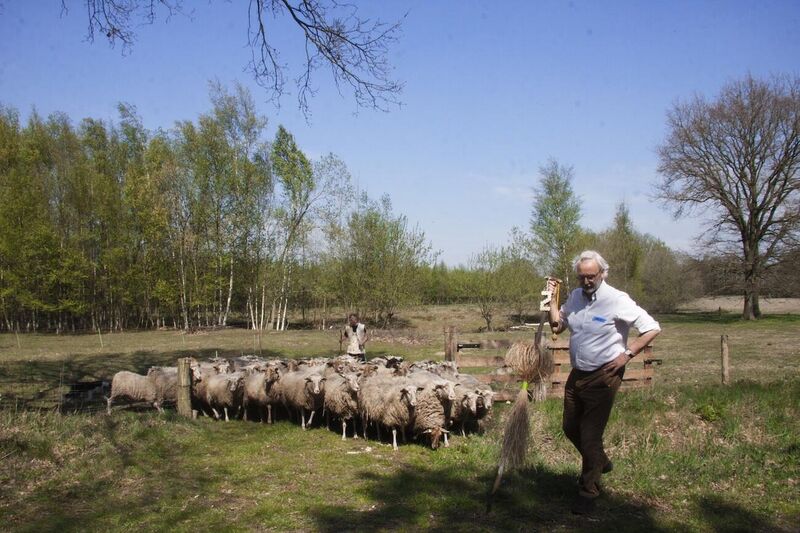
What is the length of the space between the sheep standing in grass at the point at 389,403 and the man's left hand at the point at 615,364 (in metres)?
3.81

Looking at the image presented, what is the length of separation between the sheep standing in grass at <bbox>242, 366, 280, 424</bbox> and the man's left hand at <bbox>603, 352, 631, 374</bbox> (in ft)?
22.9

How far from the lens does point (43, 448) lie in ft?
23.3

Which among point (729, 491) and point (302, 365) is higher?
point (302, 365)

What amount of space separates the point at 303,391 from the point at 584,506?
5.95 m

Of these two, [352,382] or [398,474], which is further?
[352,382]

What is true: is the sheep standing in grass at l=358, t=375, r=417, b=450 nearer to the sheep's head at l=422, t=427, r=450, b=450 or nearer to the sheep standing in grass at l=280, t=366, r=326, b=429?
the sheep's head at l=422, t=427, r=450, b=450

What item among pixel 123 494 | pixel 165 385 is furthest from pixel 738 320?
pixel 123 494

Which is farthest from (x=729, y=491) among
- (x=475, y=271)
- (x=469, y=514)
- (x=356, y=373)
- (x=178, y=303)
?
(x=178, y=303)

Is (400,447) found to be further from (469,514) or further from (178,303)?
(178,303)

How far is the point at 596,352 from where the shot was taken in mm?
5113

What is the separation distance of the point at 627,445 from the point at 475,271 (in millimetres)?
28448

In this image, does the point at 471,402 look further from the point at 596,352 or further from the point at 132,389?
the point at 132,389

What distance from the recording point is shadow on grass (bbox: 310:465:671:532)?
5.09 metres

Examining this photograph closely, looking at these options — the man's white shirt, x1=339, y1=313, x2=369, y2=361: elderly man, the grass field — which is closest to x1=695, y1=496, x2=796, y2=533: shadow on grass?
the grass field
